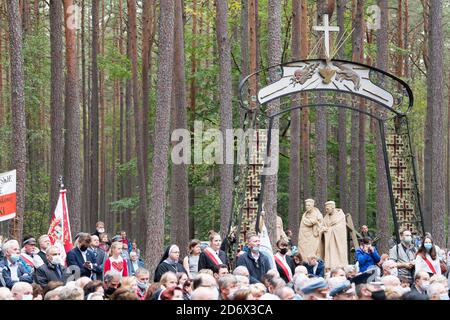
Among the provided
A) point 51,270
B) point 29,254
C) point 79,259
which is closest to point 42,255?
point 29,254

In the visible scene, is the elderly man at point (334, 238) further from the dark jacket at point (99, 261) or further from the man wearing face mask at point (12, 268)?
the man wearing face mask at point (12, 268)

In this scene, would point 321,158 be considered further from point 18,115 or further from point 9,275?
point 9,275

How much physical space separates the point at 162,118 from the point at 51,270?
5546 millimetres

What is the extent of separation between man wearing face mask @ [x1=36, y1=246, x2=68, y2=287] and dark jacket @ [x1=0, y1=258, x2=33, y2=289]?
0.50 ft

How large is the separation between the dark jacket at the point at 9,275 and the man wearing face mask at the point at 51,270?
15cm

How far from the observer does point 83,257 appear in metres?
14.4

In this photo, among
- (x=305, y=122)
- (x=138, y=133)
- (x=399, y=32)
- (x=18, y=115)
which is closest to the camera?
(x=18, y=115)

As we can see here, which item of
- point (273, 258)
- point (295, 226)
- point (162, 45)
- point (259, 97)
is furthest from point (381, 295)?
point (295, 226)

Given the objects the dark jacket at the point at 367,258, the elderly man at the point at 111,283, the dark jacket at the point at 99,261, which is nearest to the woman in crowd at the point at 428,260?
the dark jacket at the point at 367,258

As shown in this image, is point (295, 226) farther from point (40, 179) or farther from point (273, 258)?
point (40, 179)

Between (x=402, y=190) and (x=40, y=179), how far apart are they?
2349 cm

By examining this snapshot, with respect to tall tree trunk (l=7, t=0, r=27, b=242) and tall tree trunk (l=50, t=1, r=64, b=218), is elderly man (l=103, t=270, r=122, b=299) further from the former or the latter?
tall tree trunk (l=50, t=1, r=64, b=218)

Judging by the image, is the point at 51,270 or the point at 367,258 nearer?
the point at 51,270
